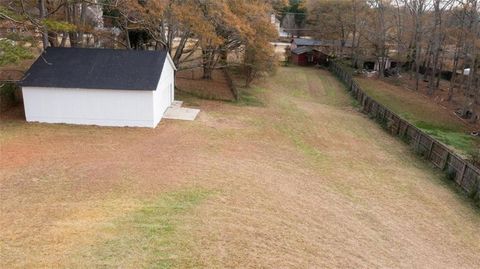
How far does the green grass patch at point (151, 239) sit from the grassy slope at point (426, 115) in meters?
16.4

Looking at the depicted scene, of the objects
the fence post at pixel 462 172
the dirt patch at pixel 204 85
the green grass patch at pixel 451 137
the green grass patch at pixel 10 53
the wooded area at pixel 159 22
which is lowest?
the green grass patch at pixel 451 137

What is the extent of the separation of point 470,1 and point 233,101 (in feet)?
63.8

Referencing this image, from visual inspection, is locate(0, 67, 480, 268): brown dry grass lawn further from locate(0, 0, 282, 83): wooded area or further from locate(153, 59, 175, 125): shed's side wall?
locate(0, 0, 282, 83): wooded area

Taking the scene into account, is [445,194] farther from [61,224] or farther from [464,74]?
[464,74]

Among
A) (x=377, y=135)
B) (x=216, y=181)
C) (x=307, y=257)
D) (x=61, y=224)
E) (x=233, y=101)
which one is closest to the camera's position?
(x=307, y=257)

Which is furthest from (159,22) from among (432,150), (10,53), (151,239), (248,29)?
(151,239)

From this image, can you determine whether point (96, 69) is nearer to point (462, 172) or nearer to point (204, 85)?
point (204, 85)

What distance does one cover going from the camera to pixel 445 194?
14.3 m

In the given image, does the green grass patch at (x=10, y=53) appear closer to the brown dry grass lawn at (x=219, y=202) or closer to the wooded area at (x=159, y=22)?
the wooded area at (x=159, y=22)

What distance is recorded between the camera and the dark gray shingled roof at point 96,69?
17.8m

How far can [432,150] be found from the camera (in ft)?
57.4

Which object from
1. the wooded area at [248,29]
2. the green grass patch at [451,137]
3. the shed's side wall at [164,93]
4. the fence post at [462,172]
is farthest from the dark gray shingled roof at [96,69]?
the green grass patch at [451,137]

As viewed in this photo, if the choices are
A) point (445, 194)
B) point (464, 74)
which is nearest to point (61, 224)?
point (445, 194)

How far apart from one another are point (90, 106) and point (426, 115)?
23.0 m
